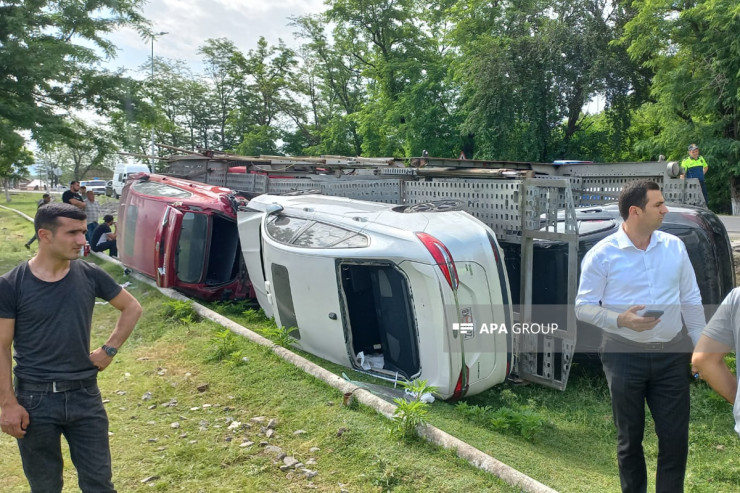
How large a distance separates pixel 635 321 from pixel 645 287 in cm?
30

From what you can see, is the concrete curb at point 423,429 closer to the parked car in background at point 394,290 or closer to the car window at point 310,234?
the parked car in background at point 394,290

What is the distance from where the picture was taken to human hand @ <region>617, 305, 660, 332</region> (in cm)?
296

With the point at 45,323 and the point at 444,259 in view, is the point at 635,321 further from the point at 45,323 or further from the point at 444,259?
the point at 45,323

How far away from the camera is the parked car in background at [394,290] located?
15.6 ft

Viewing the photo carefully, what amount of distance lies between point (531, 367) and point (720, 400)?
1.53m

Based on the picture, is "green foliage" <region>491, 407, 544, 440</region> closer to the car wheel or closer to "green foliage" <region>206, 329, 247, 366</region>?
the car wheel

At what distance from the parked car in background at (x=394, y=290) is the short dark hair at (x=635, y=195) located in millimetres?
1686

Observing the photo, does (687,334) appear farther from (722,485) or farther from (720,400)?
(720,400)

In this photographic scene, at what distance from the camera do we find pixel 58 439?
9.87ft

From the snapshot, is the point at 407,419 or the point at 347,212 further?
the point at 347,212

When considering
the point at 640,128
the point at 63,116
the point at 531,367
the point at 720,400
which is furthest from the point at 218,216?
the point at 640,128

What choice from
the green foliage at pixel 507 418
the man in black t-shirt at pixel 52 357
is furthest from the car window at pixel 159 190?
the man in black t-shirt at pixel 52 357

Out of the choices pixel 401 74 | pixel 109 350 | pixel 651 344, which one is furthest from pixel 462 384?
pixel 401 74

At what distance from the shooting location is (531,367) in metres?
5.52
